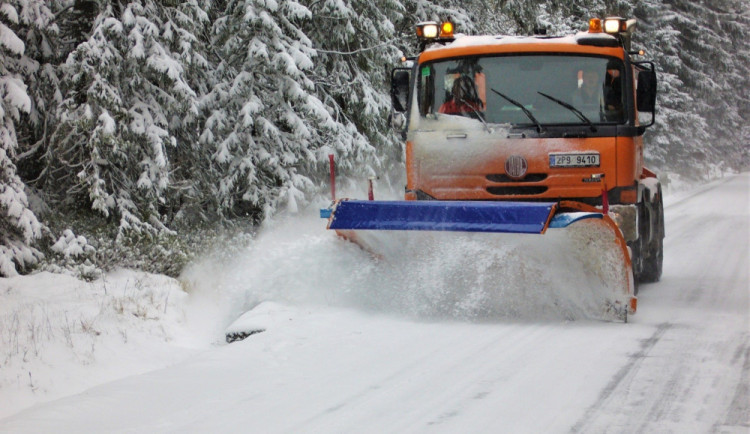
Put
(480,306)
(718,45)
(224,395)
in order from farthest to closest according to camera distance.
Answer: (718,45) → (480,306) → (224,395)

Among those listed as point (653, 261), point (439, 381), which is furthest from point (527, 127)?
point (439, 381)

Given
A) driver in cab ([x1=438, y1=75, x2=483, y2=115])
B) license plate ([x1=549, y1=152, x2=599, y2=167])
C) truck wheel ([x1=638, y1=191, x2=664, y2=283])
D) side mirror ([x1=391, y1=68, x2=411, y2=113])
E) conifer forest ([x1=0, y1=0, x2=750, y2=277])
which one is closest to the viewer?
license plate ([x1=549, y1=152, x2=599, y2=167])

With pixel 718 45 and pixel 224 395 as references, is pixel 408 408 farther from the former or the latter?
pixel 718 45

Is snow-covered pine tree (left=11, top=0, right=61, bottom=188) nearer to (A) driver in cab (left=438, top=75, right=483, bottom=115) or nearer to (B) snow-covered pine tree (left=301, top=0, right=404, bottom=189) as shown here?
(B) snow-covered pine tree (left=301, top=0, right=404, bottom=189)

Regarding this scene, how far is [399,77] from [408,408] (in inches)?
192

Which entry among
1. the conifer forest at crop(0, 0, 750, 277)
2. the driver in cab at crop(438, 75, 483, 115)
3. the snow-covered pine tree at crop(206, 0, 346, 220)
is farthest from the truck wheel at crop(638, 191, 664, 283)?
the snow-covered pine tree at crop(206, 0, 346, 220)

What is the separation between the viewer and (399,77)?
28.1 feet

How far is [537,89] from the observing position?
7754mm

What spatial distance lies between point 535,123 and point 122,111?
4745 mm

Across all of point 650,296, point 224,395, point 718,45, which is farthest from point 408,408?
point 718,45

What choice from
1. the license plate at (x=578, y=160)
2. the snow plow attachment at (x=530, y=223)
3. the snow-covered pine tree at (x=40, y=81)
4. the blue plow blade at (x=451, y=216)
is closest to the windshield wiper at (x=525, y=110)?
the license plate at (x=578, y=160)

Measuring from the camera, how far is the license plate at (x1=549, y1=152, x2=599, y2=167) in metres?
7.51

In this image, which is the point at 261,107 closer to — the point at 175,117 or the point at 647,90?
the point at 175,117

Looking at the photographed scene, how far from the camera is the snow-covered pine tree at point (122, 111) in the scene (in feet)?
30.3
